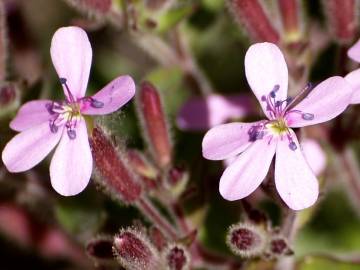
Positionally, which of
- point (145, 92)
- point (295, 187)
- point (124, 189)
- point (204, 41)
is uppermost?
point (204, 41)

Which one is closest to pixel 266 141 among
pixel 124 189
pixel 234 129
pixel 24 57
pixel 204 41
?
pixel 234 129

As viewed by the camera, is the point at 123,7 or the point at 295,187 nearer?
the point at 295,187

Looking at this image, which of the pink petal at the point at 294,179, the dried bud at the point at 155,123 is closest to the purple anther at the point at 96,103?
the dried bud at the point at 155,123

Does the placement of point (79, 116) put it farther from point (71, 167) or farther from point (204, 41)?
point (204, 41)

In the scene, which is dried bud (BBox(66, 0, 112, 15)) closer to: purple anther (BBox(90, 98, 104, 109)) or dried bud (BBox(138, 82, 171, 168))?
dried bud (BBox(138, 82, 171, 168))

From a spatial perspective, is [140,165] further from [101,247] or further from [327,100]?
[327,100]

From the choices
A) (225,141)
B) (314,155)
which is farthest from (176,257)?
(314,155)

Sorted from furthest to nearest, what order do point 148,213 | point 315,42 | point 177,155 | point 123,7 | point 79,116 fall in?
point 315,42, point 177,155, point 123,7, point 148,213, point 79,116
